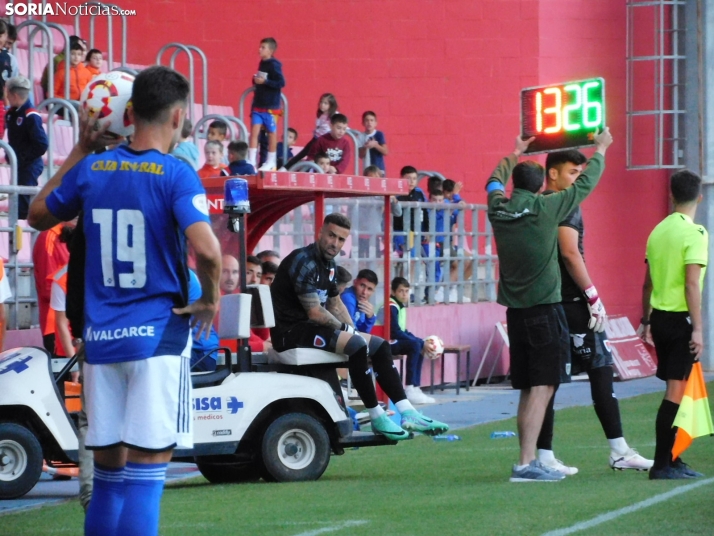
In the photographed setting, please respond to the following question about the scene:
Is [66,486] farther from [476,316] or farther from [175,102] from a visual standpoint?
[476,316]

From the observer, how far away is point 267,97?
61.8 feet

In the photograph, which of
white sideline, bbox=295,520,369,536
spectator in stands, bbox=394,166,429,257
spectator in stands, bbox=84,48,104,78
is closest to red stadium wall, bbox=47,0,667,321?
spectator in stands, bbox=394,166,429,257

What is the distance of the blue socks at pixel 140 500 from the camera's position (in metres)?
4.86

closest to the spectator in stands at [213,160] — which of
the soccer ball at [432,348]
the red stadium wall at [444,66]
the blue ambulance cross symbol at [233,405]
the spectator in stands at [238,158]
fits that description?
the spectator in stands at [238,158]

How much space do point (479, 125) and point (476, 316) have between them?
12.4 feet

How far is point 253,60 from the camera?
886 inches

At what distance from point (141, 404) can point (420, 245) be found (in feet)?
41.7

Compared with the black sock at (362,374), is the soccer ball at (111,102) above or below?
above

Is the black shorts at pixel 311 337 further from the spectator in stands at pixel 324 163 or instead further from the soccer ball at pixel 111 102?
the spectator in stands at pixel 324 163

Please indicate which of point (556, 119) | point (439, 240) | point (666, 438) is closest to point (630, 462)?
point (666, 438)

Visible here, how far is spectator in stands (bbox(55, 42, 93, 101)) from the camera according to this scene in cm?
1673

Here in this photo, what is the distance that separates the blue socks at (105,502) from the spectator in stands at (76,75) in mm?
12221

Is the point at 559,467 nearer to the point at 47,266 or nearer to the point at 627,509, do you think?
the point at 627,509

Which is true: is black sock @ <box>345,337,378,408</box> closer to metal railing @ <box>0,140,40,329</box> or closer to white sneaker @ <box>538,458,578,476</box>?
white sneaker @ <box>538,458,578,476</box>
